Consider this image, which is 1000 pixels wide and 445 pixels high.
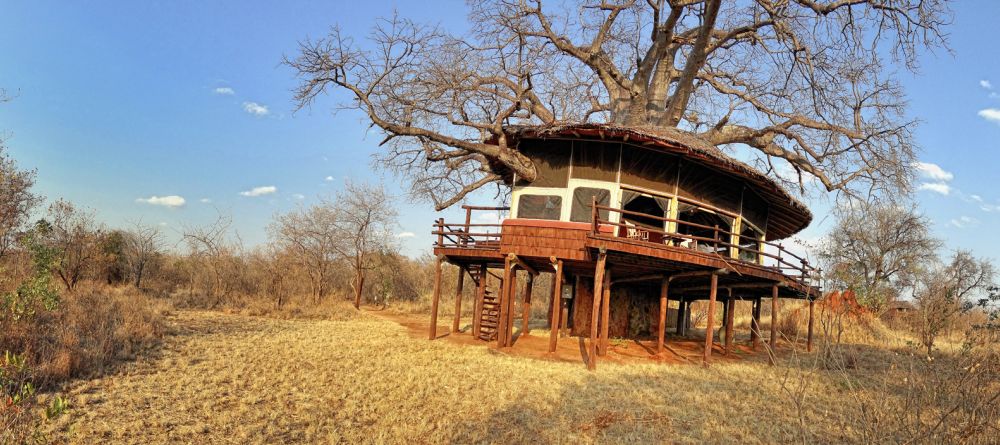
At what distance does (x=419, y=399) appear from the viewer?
9898 millimetres

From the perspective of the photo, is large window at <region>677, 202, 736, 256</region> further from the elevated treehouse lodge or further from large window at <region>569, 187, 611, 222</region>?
large window at <region>569, 187, 611, 222</region>

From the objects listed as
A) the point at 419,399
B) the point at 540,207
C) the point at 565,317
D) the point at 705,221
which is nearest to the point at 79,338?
the point at 419,399

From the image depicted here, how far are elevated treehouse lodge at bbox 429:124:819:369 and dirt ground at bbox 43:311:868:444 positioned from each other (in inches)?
80.3

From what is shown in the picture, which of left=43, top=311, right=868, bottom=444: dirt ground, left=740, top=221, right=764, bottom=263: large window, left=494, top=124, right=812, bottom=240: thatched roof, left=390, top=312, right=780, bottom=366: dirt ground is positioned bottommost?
left=43, top=311, right=868, bottom=444: dirt ground

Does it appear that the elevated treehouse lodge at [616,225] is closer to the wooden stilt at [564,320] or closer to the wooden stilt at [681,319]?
the wooden stilt at [564,320]

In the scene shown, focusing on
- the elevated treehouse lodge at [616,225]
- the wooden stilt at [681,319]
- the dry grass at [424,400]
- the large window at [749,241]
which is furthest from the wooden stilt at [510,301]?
the wooden stilt at [681,319]

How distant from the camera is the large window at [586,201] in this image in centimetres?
1495

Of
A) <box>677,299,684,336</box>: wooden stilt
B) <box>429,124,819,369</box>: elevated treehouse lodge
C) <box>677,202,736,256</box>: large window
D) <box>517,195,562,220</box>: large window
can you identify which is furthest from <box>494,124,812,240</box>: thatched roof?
<box>677,299,684,336</box>: wooden stilt

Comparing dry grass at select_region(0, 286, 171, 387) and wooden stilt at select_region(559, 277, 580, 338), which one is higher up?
wooden stilt at select_region(559, 277, 580, 338)

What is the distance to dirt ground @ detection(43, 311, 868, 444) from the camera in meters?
8.05

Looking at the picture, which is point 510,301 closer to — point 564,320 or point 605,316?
point 605,316

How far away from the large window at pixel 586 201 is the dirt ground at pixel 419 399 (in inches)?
140

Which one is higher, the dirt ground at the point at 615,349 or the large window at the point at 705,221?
the large window at the point at 705,221

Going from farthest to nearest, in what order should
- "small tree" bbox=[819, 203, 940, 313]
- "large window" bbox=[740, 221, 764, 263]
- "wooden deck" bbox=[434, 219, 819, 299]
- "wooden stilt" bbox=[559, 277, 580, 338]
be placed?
"small tree" bbox=[819, 203, 940, 313]
"wooden stilt" bbox=[559, 277, 580, 338]
"large window" bbox=[740, 221, 764, 263]
"wooden deck" bbox=[434, 219, 819, 299]
